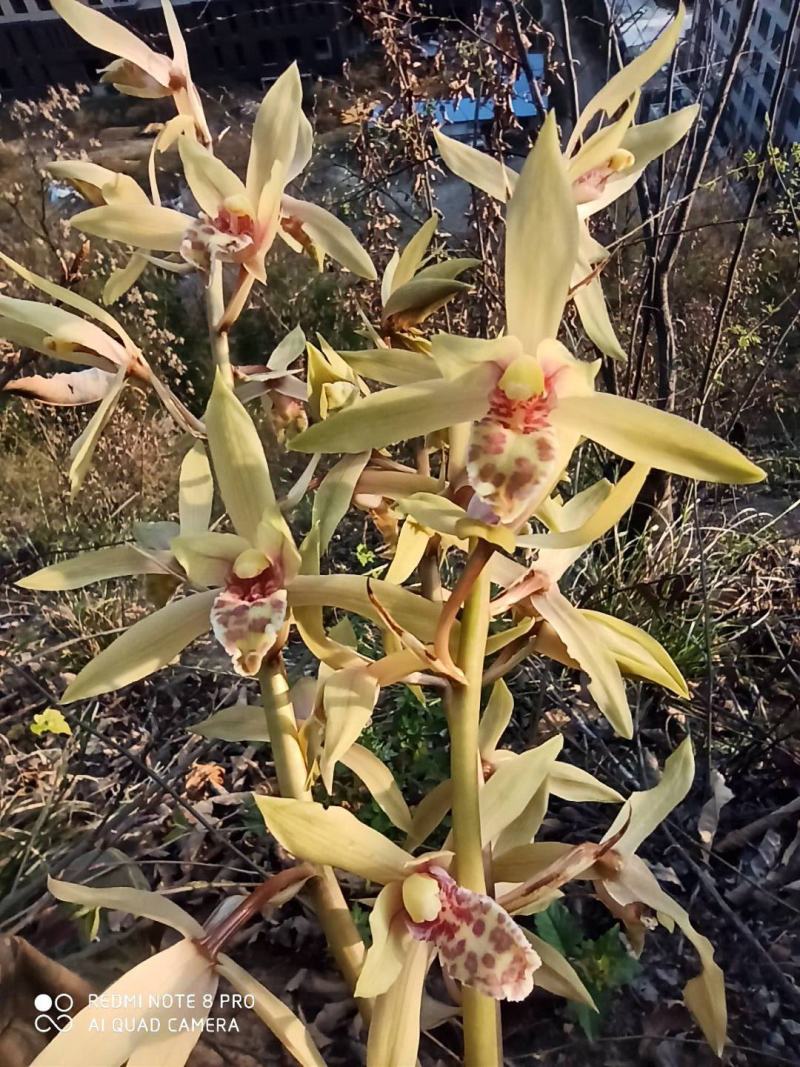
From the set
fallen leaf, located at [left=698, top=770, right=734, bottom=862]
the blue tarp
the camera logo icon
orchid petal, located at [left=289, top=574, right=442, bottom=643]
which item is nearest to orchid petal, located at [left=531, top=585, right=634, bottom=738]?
orchid petal, located at [left=289, top=574, right=442, bottom=643]

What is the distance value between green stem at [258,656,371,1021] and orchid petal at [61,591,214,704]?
0.27 feet

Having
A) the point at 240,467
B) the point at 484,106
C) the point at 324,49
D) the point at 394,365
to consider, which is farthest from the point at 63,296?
the point at 324,49

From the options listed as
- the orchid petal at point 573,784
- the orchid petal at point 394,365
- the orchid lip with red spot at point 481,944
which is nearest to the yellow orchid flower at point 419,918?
the orchid lip with red spot at point 481,944

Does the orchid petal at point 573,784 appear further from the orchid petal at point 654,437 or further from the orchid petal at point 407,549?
the orchid petal at point 654,437

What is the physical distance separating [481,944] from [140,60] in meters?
0.98

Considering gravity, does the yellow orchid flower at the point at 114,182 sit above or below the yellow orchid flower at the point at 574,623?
above

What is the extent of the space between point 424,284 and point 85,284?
302 centimetres

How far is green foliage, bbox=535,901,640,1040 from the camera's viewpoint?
1305mm

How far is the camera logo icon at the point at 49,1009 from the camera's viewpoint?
1094 millimetres

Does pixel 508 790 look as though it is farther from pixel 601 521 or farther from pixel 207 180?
pixel 207 180

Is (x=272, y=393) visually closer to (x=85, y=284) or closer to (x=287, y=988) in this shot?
(x=287, y=988)

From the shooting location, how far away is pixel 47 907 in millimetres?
1527

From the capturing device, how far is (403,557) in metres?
0.81

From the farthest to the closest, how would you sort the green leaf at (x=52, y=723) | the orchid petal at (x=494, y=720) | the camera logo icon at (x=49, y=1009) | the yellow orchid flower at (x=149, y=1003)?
1. the green leaf at (x=52, y=723)
2. the camera logo icon at (x=49, y=1009)
3. the orchid petal at (x=494, y=720)
4. the yellow orchid flower at (x=149, y=1003)
